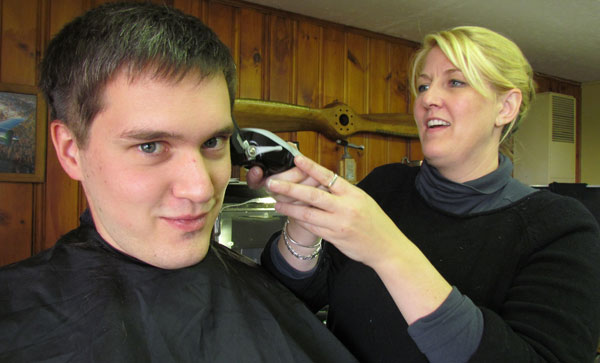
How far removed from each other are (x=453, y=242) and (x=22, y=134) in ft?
7.78

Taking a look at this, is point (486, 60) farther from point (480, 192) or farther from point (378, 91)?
point (378, 91)

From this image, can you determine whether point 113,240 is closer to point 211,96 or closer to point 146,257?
point 146,257

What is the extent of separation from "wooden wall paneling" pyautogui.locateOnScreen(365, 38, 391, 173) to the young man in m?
2.69

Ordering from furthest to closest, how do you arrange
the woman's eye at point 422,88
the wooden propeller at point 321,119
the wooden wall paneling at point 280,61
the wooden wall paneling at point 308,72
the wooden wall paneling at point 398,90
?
1. the wooden wall paneling at point 398,90
2. the wooden wall paneling at point 308,72
3. the wooden wall paneling at point 280,61
4. the wooden propeller at point 321,119
5. the woman's eye at point 422,88

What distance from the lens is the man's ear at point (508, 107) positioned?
4.11 ft

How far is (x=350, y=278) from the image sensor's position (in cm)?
124

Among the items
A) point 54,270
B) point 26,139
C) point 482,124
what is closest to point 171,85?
point 54,270

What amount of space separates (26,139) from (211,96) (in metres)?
2.00

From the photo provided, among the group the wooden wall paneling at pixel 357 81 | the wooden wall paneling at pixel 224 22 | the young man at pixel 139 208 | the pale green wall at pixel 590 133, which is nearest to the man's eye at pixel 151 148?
the young man at pixel 139 208

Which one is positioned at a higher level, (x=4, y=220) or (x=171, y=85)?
(x=171, y=85)

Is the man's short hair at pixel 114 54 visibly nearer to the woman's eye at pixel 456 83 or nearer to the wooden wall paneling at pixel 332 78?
the woman's eye at pixel 456 83

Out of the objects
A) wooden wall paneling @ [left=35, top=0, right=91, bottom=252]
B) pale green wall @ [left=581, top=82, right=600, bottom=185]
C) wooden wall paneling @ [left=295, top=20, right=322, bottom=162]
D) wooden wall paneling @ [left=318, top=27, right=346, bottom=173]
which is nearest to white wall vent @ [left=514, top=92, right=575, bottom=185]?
pale green wall @ [left=581, top=82, right=600, bottom=185]

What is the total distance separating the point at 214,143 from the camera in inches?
37.0

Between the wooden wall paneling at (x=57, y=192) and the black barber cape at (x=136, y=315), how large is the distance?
1627 millimetres
